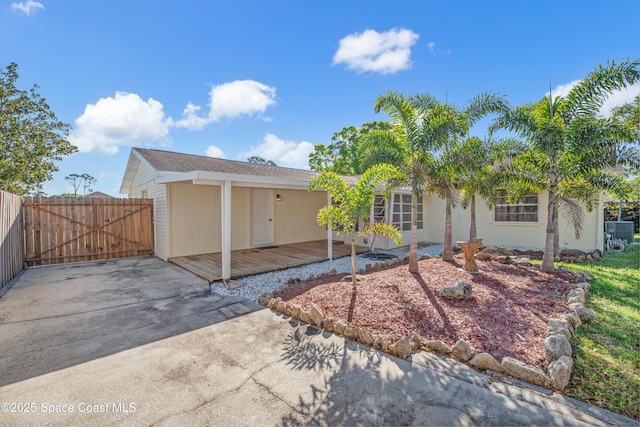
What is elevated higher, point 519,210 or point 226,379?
point 519,210

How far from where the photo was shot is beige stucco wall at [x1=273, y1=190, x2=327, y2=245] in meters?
11.6

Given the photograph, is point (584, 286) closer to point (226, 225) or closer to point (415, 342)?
point (415, 342)

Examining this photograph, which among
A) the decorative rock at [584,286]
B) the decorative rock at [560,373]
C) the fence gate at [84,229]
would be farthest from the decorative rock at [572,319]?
the fence gate at [84,229]

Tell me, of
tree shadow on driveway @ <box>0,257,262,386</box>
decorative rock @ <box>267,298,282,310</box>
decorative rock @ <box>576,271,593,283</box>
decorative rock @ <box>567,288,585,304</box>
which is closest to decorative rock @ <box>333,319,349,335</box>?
decorative rock @ <box>267,298,282,310</box>

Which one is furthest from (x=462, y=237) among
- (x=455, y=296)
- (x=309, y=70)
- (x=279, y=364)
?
(x=279, y=364)

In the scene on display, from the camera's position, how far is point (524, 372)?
2777 millimetres

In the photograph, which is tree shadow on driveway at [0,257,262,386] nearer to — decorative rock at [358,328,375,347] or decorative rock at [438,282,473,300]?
decorative rock at [358,328,375,347]

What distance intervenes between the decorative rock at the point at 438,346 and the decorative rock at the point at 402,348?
1.01ft

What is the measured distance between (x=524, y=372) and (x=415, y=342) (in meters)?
1.06

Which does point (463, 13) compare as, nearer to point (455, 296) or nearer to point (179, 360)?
point (455, 296)

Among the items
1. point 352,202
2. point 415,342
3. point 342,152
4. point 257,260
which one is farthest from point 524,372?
point 342,152

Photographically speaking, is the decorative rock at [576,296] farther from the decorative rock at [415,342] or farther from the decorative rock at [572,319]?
the decorative rock at [415,342]

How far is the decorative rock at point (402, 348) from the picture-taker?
318cm

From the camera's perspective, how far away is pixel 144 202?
986cm
